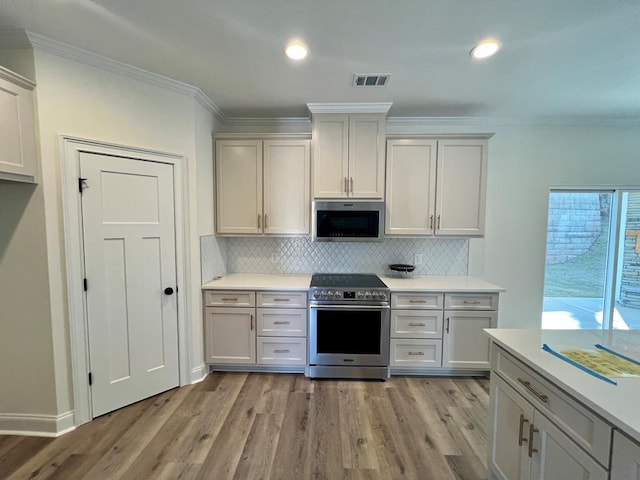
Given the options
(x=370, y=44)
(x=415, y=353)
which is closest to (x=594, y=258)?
(x=415, y=353)

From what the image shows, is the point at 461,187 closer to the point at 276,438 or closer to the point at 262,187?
the point at 262,187

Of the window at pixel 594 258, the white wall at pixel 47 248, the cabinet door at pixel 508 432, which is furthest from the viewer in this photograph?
the window at pixel 594 258

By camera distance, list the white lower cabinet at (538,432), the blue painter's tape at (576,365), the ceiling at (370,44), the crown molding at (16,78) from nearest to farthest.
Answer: the white lower cabinet at (538,432) → the blue painter's tape at (576,365) → the ceiling at (370,44) → the crown molding at (16,78)

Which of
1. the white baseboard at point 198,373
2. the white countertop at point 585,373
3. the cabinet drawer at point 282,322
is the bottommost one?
the white baseboard at point 198,373

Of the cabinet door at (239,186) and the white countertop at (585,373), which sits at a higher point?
the cabinet door at (239,186)

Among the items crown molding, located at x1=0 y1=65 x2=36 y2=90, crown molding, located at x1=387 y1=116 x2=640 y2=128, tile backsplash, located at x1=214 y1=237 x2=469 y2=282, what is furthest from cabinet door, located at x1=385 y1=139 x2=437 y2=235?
crown molding, located at x1=0 y1=65 x2=36 y2=90

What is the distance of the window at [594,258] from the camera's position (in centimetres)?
329

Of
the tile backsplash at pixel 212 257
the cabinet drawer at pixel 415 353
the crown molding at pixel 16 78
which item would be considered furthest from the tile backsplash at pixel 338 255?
the crown molding at pixel 16 78

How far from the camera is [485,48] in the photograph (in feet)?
6.38

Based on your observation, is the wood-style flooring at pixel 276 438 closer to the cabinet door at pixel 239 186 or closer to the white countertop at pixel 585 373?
the white countertop at pixel 585 373

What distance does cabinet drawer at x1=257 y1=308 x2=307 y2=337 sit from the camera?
9.41 feet

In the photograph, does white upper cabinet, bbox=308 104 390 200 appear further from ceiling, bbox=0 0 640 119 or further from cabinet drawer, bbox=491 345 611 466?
cabinet drawer, bbox=491 345 611 466

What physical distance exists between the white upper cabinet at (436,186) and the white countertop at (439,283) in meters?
0.52

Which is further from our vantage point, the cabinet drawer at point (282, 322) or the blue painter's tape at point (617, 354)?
the cabinet drawer at point (282, 322)
